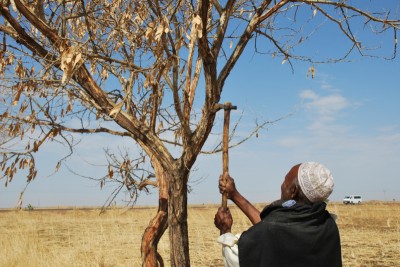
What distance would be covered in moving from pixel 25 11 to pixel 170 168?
1.92 metres

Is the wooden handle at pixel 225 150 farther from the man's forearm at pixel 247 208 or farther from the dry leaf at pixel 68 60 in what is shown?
the dry leaf at pixel 68 60

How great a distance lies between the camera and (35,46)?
4430 millimetres

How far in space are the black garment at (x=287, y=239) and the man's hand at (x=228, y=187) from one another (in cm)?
55

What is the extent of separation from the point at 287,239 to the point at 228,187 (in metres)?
0.73

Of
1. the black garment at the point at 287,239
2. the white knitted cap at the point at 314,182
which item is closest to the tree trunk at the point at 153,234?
the black garment at the point at 287,239

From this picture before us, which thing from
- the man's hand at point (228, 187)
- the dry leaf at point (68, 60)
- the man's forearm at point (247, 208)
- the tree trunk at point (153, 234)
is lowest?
the tree trunk at point (153, 234)

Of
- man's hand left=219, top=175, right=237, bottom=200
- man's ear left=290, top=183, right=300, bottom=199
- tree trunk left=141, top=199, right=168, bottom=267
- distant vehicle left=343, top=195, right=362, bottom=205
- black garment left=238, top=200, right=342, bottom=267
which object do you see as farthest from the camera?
distant vehicle left=343, top=195, right=362, bottom=205

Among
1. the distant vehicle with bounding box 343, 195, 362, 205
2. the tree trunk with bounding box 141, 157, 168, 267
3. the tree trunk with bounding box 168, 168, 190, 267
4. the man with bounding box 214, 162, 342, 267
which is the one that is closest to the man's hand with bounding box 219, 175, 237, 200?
the man with bounding box 214, 162, 342, 267

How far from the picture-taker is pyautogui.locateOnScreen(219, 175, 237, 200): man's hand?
308 cm

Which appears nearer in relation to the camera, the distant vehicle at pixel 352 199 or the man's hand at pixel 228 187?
the man's hand at pixel 228 187

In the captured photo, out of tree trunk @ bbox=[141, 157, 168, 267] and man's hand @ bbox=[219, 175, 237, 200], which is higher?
man's hand @ bbox=[219, 175, 237, 200]

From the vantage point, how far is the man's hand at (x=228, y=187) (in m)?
3.08

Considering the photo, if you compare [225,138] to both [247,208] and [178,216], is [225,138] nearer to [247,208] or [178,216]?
[247,208]

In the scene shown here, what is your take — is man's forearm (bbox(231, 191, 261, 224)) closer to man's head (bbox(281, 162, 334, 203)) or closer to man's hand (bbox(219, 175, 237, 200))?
man's hand (bbox(219, 175, 237, 200))
